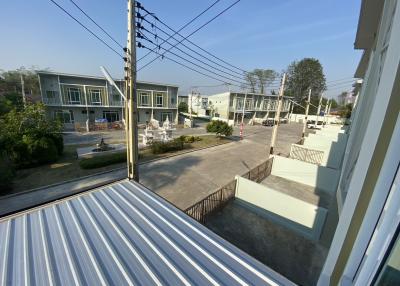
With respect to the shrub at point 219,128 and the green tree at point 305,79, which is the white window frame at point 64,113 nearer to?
the shrub at point 219,128

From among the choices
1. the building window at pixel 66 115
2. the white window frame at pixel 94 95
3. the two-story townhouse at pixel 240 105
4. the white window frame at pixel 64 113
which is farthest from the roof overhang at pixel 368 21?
the building window at pixel 66 115

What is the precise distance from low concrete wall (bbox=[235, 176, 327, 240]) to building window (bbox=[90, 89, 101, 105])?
948 inches

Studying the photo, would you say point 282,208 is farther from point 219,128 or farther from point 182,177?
point 219,128

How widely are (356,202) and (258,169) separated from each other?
9.05 meters

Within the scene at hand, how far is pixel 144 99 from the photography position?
28125 mm

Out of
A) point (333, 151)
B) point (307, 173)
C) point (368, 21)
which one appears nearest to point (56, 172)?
point (307, 173)

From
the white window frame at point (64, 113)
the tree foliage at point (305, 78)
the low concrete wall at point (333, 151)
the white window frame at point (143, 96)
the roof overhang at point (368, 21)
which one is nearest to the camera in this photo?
the roof overhang at point (368, 21)

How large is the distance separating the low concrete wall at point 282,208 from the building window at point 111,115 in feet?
80.7

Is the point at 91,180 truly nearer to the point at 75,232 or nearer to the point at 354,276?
the point at 75,232

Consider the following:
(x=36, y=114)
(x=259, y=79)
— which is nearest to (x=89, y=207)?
(x=36, y=114)

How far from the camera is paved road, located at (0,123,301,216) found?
8.47m

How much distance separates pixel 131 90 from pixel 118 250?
16.6 feet

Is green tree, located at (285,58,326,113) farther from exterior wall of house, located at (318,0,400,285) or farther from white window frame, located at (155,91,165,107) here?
exterior wall of house, located at (318,0,400,285)

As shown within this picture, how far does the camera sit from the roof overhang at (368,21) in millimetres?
5574
